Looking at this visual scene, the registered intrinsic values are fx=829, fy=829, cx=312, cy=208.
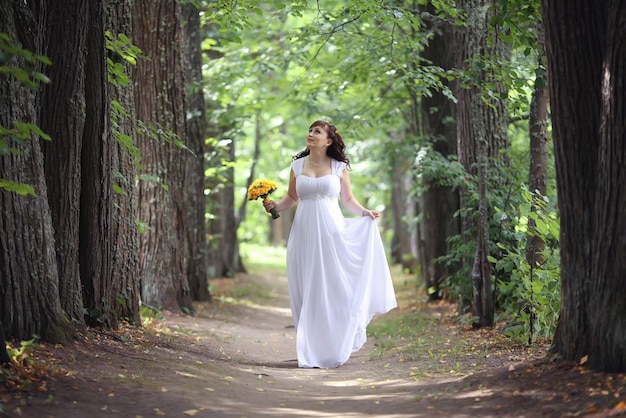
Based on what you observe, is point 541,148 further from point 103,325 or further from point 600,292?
point 103,325

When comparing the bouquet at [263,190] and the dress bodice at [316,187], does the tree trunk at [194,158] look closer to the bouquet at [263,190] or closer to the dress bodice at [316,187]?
the bouquet at [263,190]

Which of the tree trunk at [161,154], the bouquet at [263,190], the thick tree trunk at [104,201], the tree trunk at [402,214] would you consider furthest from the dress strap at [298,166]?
the tree trunk at [402,214]

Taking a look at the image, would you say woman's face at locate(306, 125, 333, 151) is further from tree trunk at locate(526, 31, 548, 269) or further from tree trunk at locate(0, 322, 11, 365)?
tree trunk at locate(0, 322, 11, 365)

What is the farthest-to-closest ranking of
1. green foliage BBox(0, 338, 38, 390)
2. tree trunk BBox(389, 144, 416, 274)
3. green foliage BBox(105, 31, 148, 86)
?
tree trunk BBox(389, 144, 416, 274), green foliage BBox(105, 31, 148, 86), green foliage BBox(0, 338, 38, 390)

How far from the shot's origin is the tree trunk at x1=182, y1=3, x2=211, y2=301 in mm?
16172

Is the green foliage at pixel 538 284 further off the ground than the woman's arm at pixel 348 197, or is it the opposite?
the woman's arm at pixel 348 197

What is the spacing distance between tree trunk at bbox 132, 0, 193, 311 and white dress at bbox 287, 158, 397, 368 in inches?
Result: 153

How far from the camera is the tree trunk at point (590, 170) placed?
6.13m

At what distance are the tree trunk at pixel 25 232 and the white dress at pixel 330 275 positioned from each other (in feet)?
9.77

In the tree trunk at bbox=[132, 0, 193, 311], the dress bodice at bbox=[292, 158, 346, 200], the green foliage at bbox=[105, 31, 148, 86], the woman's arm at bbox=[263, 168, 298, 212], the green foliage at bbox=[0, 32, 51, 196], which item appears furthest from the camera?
the tree trunk at bbox=[132, 0, 193, 311]

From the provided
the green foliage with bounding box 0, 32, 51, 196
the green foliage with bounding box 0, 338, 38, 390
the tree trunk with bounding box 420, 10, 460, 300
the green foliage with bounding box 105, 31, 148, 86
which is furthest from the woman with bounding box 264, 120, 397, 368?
the tree trunk with bounding box 420, 10, 460, 300

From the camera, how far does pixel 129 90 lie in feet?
34.7

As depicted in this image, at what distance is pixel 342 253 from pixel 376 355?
1.45 m

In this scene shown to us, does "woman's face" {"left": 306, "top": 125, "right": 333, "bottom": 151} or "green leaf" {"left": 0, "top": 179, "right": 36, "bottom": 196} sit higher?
"woman's face" {"left": 306, "top": 125, "right": 333, "bottom": 151}
